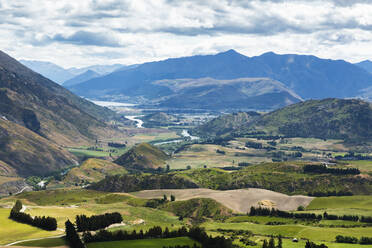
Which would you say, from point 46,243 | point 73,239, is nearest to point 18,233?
point 46,243

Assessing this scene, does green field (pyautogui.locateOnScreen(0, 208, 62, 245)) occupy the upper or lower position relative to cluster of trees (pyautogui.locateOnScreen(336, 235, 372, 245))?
upper

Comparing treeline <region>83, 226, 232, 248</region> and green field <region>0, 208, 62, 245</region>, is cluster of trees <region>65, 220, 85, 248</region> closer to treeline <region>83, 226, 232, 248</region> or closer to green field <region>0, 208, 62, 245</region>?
treeline <region>83, 226, 232, 248</region>

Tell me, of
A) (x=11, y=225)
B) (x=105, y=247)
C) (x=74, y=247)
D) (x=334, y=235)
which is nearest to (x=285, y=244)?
(x=334, y=235)

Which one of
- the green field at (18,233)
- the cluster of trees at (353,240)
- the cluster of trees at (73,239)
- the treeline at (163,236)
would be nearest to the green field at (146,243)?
the cluster of trees at (73,239)

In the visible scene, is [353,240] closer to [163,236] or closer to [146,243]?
[163,236]

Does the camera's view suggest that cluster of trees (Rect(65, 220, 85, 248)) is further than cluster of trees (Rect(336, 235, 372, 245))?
No

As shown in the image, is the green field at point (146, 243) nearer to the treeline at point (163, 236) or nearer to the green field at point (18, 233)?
the treeline at point (163, 236)

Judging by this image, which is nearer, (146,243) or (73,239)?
(73,239)

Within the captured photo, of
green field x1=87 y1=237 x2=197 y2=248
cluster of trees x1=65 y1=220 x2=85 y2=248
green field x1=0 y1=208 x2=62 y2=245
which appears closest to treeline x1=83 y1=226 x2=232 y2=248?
green field x1=87 y1=237 x2=197 y2=248
